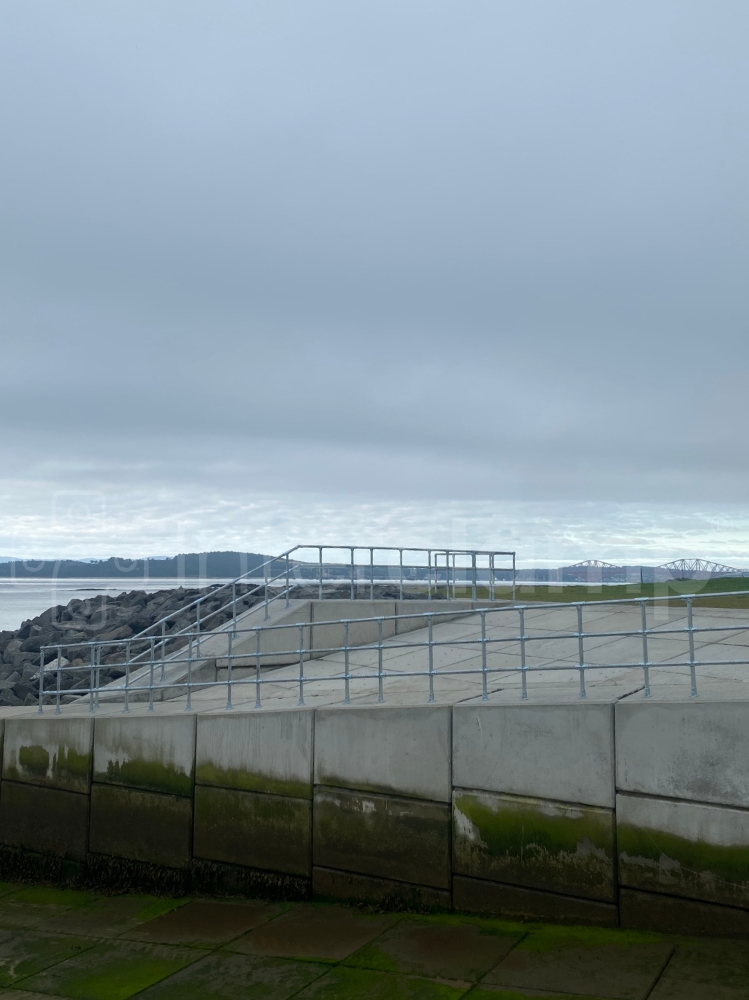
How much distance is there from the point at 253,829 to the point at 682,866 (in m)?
4.64

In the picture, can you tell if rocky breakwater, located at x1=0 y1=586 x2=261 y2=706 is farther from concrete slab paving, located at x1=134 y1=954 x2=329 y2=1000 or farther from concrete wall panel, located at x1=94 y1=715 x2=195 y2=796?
concrete slab paving, located at x1=134 y1=954 x2=329 y2=1000

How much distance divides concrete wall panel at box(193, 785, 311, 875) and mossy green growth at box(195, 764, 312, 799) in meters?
0.06

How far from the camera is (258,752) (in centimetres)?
975

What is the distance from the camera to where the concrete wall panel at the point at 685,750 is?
277 inches

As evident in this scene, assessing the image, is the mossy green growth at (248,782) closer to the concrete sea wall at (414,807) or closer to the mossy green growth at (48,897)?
the concrete sea wall at (414,807)

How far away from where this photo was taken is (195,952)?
8195 millimetres

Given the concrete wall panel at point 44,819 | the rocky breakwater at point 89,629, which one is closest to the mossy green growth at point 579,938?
the concrete wall panel at point 44,819

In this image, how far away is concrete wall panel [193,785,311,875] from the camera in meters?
9.38

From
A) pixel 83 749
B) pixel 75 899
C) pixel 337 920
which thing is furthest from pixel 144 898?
pixel 337 920

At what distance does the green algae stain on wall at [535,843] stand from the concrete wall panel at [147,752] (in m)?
3.55

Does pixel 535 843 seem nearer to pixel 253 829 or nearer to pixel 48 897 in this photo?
pixel 253 829

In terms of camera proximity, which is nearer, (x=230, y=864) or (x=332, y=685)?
(x=230, y=864)

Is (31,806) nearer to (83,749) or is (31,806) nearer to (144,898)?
(83,749)

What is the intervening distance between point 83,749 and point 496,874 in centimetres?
577
